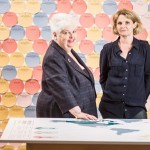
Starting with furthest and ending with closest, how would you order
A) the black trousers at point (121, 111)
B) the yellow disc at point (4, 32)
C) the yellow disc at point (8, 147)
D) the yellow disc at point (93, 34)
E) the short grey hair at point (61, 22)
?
the yellow disc at point (8, 147), the yellow disc at point (93, 34), the yellow disc at point (4, 32), the black trousers at point (121, 111), the short grey hair at point (61, 22)

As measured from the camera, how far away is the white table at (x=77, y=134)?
2547 mm

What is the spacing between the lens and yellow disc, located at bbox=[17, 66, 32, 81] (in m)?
4.75

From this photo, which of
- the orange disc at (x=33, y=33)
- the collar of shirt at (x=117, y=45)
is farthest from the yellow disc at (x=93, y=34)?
the orange disc at (x=33, y=33)

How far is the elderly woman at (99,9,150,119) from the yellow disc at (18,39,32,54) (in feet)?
2.92

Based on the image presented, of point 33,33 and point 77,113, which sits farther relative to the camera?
point 33,33

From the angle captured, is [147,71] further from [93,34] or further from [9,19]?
[9,19]

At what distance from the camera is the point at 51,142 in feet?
8.29

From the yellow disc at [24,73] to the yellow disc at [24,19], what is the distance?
53 centimetres

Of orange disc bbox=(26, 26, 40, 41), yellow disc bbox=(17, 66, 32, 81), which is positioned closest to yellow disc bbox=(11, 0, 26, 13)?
orange disc bbox=(26, 26, 40, 41)

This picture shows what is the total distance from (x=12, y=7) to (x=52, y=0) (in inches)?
19.2

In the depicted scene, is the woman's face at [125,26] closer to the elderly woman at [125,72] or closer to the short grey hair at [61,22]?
the elderly woman at [125,72]

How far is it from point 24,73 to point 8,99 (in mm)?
372

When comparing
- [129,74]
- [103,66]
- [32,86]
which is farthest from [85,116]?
[32,86]

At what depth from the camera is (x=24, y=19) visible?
15.5ft
